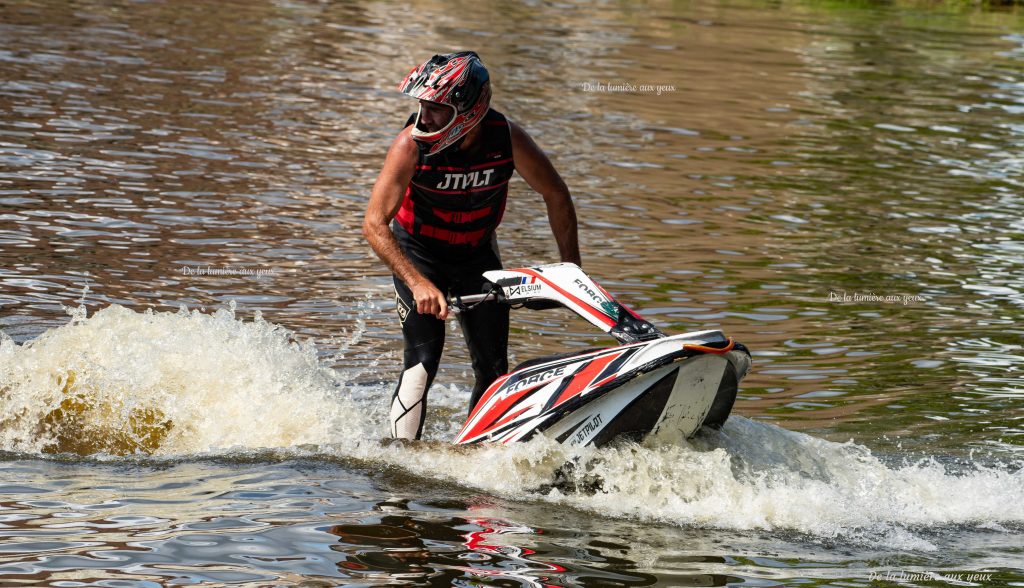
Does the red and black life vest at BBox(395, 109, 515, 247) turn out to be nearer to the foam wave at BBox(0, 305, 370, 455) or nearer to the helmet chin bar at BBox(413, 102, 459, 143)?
the helmet chin bar at BBox(413, 102, 459, 143)

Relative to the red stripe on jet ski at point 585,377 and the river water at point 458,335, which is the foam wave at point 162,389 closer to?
the river water at point 458,335

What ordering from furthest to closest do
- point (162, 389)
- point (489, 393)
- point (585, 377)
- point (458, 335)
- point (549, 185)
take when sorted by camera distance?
point (458, 335), point (162, 389), point (549, 185), point (489, 393), point (585, 377)

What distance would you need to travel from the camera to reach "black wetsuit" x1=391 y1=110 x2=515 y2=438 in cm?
730

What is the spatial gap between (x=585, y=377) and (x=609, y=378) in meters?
0.19

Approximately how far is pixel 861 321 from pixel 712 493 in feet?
16.9

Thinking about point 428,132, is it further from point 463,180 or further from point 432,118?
point 463,180

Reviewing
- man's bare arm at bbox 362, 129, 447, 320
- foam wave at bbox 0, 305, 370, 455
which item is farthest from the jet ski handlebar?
foam wave at bbox 0, 305, 370, 455

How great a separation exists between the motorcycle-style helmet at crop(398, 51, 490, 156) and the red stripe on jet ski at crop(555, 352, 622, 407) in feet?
4.69

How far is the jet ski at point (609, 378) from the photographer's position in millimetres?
6391

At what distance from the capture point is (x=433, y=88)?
6.88m

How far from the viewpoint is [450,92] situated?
22.6 feet

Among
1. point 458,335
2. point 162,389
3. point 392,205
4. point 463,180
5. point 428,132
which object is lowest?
point 458,335

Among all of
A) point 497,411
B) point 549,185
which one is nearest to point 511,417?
point 497,411

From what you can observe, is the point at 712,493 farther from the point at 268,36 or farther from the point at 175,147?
the point at 268,36
